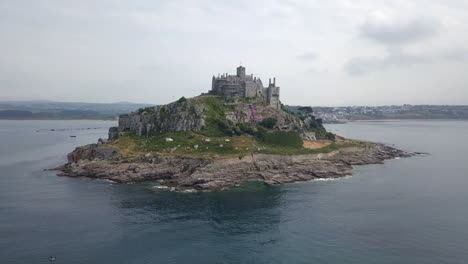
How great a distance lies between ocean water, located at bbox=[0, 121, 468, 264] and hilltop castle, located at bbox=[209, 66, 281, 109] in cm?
4564

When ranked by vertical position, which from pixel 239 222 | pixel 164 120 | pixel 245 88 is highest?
pixel 245 88

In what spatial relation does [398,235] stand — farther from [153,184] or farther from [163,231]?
[153,184]

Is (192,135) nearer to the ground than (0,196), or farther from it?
farther from it

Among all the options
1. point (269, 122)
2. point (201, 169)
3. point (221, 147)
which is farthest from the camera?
point (269, 122)

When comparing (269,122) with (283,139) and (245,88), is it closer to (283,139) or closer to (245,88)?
(283,139)

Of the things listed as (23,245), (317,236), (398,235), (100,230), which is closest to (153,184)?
(100,230)

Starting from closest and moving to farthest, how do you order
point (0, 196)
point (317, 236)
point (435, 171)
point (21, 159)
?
point (317, 236) → point (0, 196) → point (435, 171) → point (21, 159)

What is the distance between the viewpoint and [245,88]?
12725cm

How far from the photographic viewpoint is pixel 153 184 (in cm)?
8569

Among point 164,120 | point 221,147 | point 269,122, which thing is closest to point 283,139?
point 269,122

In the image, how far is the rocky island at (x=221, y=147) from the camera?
90000mm

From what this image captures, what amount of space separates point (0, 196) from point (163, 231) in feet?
124

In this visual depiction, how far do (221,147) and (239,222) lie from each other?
3772 cm

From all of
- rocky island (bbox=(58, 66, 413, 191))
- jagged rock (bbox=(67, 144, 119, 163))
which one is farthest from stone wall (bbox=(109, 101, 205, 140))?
jagged rock (bbox=(67, 144, 119, 163))
